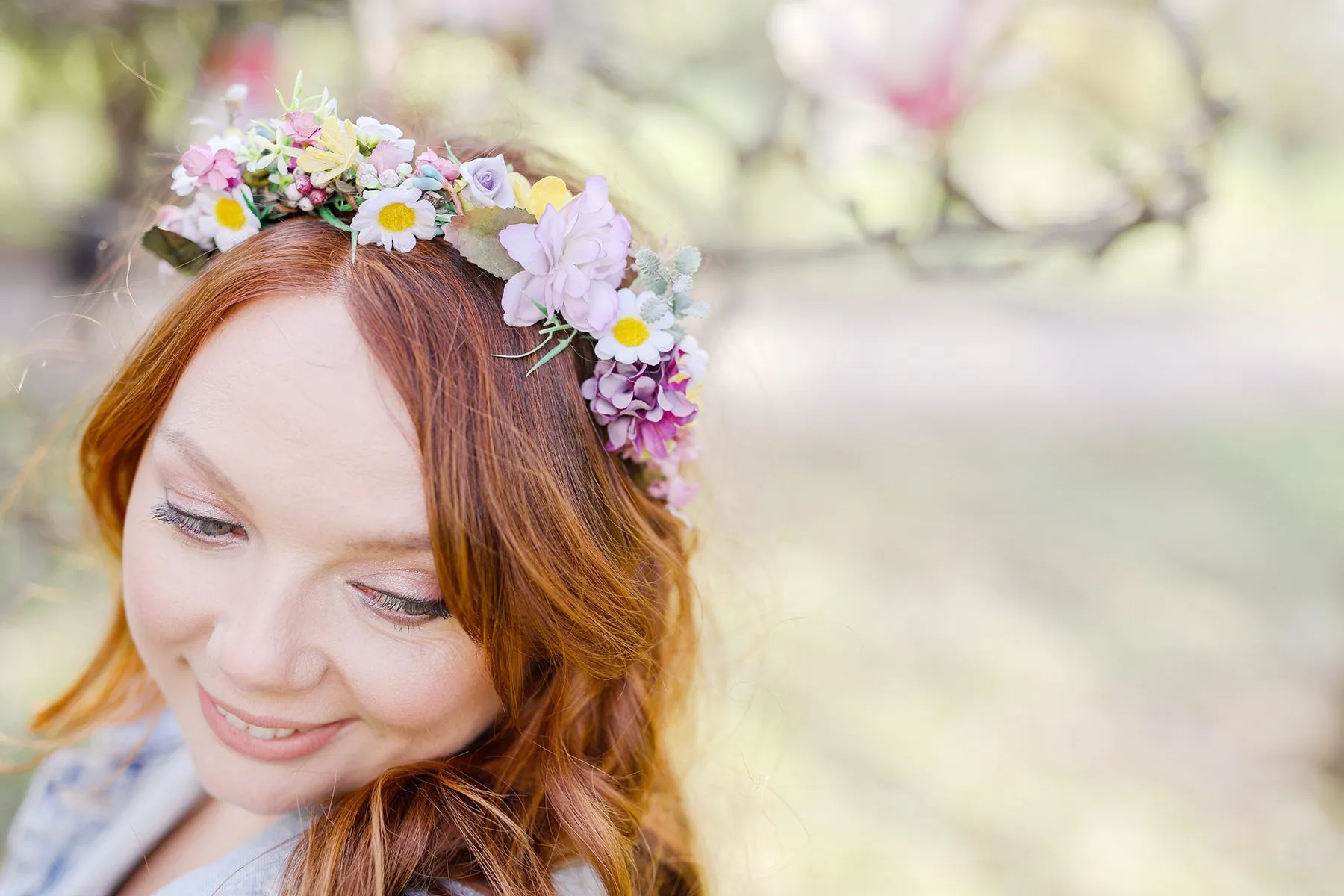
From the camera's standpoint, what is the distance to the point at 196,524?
123 cm

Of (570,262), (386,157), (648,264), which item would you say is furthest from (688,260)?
(386,157)

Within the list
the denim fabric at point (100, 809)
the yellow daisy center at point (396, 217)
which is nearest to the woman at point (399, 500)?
the yellow daisy center at point (396, 217)

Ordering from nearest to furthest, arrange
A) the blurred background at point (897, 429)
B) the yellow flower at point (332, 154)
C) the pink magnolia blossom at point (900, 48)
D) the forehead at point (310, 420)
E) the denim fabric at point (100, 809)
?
the forehead at point (310, 420) < the yellow flower at point (332, 154) < the denim fabric at point (100, 809) < the pink magnolia blossom at point (900, 48) < the blurred background at point (897, 429)

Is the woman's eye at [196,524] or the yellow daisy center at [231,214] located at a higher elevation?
the yellow daisy center at [231,214]

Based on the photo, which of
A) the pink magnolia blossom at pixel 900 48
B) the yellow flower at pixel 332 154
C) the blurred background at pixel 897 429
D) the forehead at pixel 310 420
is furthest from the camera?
the blurred background at pixel 897 429

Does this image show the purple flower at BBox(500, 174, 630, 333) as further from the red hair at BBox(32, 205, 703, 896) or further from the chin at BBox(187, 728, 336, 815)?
the chin at BBox(187, 728, 336, 815)

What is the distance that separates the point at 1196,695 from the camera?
3.60m

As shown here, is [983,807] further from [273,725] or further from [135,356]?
[135,356]

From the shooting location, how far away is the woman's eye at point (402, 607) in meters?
1.17

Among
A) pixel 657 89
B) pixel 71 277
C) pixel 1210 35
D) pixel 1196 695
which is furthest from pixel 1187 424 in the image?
pixel 71 277

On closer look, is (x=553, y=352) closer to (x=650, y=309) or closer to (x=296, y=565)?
(x=650, y=309)

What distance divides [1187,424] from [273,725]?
5.50 metres

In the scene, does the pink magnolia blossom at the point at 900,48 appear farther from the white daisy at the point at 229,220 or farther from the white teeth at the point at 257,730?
the white teeth at the point at 257,730

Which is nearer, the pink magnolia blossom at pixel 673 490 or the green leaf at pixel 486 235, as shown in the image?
the green leaf at pixel 486 235
